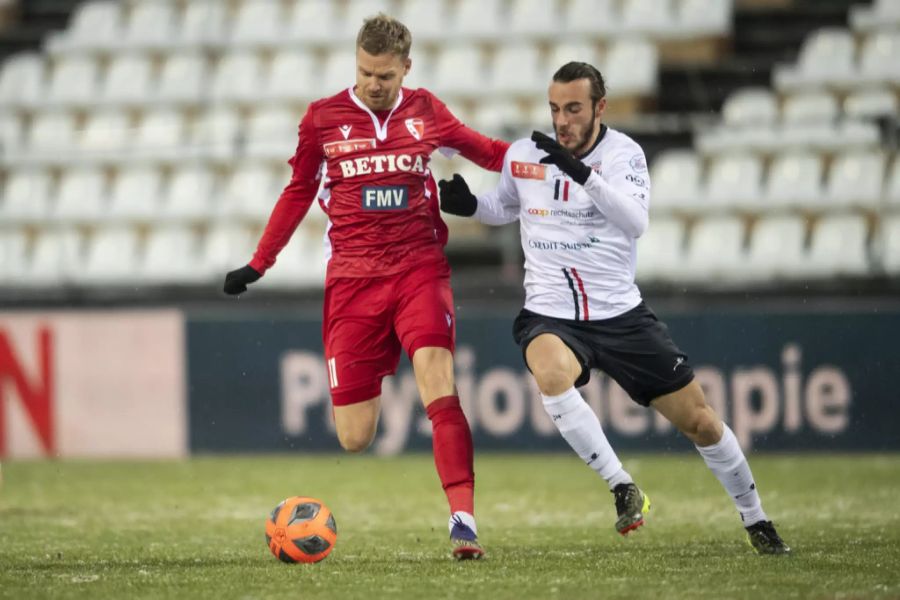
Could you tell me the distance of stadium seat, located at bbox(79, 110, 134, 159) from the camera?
46.6ft

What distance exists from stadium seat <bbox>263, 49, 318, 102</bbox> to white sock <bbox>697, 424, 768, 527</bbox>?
27.9 ft

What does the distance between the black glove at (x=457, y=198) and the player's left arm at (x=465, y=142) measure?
14cm

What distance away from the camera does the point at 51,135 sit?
49.3ft

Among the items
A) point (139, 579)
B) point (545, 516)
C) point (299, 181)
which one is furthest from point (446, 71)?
point (139, 579)

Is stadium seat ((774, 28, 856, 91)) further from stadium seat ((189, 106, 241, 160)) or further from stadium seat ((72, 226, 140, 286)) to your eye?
stadium seat ((72, 226, 140, 286))

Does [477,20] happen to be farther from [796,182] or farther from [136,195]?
[796,182]

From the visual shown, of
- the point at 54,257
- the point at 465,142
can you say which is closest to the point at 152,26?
the point at 54,257

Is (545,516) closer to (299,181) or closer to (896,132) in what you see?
(299,181)

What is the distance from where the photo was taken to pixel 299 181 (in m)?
7.29

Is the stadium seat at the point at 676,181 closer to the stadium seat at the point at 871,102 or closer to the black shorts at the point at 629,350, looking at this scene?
the stadium seat at the point at 871,102

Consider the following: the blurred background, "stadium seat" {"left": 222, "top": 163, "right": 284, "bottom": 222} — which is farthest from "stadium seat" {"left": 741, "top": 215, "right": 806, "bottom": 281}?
"stadium seat" {"left": 222, "top": 163, "right": 284, "bottom": 222}

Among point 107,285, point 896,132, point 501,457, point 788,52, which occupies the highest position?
point 788,52

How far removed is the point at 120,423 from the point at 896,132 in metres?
6.52

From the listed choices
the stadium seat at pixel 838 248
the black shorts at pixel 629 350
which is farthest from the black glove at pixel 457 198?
the stadium seat at pixel 838 248
